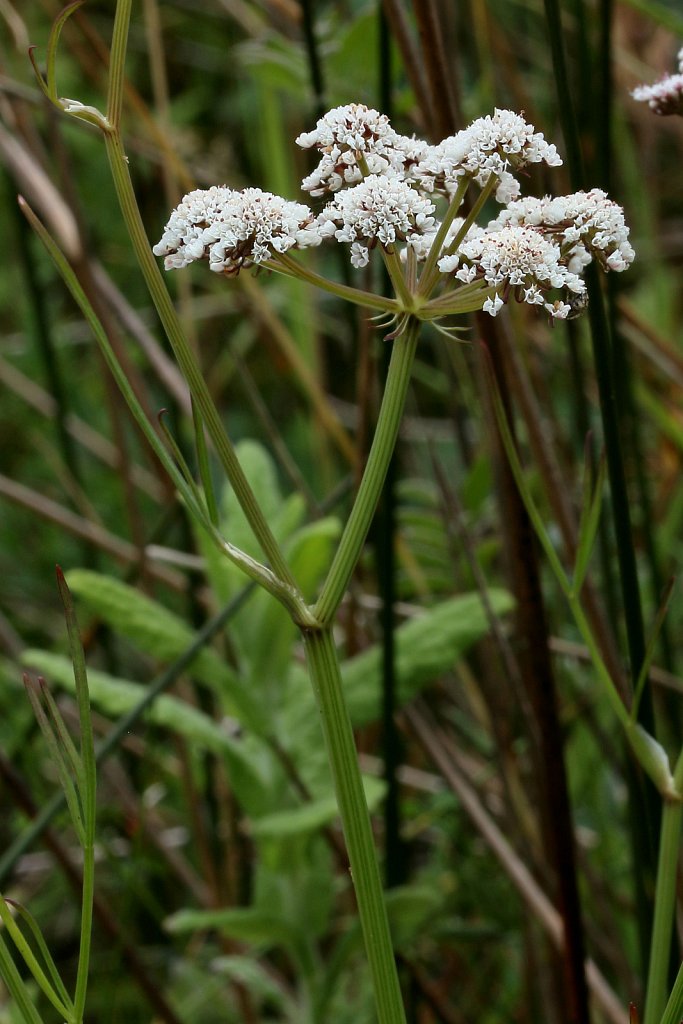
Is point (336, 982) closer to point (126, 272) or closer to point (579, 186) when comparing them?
point (579, 186)

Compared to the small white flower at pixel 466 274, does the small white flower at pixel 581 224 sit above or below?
above

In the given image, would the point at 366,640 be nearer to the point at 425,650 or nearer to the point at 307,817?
the point at 425,650

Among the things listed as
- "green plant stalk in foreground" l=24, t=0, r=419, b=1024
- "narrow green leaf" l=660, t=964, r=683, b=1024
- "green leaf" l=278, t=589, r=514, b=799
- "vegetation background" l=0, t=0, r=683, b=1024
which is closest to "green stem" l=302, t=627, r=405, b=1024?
"green plant stalk in foreground" l=24, t=0, r=419, b=1024

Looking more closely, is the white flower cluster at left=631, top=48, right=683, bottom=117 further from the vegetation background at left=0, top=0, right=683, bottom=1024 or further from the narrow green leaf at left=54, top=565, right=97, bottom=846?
the narrow green leaf at left=54, top=565, right=97, bottom=846

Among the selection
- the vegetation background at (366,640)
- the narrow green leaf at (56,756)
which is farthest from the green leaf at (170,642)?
the narrow green leaf at (56,756)

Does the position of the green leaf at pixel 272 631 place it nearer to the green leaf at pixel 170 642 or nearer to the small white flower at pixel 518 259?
the green leaf at pixel 170 642

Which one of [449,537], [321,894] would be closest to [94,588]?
[321,894]
